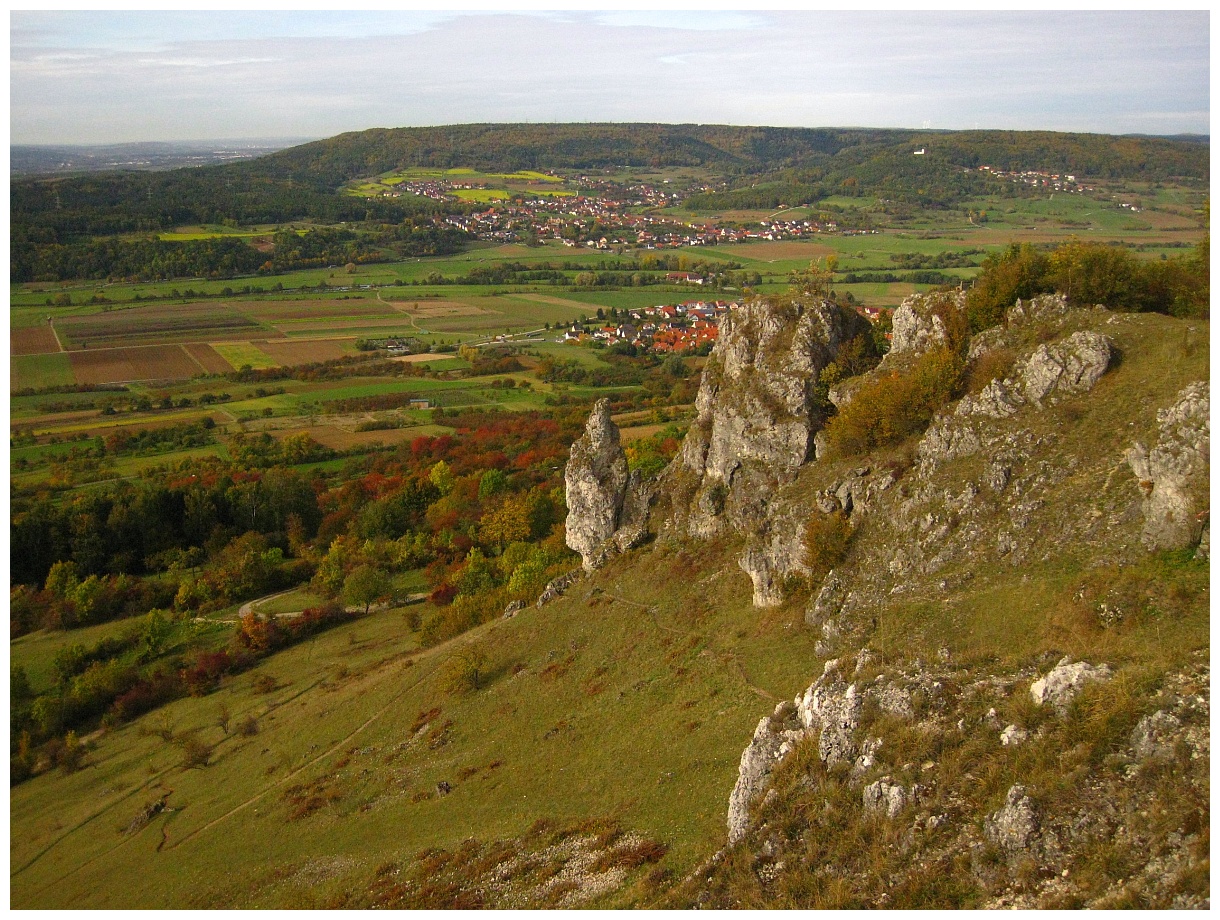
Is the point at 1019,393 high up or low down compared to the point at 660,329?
up

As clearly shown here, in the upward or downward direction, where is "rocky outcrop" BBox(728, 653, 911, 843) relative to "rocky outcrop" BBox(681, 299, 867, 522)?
downward

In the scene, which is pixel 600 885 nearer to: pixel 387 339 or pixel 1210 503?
pixel 1210 503

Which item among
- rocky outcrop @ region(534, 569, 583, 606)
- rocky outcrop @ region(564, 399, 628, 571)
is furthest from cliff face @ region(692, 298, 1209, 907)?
rocky outcrop @ region(534, 569, 583, 606)

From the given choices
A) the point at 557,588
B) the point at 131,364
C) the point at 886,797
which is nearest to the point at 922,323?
the point at 557,588

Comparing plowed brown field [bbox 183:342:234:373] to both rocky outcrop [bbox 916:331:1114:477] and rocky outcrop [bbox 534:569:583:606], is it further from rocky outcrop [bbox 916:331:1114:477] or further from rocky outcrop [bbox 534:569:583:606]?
rocky outcrop [bbox 916:331:1114:477]

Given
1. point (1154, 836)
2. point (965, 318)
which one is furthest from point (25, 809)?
point (965, 318)

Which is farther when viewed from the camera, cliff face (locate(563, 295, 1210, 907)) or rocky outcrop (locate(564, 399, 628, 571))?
rocky outcrop (locate(564, 399, 628, 571))

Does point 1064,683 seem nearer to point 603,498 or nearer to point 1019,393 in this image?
point 1019,393
